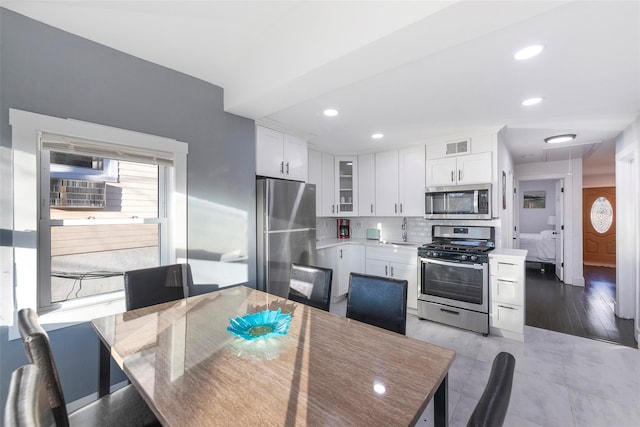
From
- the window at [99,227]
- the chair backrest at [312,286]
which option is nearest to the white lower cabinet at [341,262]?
the chair backrest at [312,286]

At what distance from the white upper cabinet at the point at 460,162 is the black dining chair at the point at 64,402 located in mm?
3637

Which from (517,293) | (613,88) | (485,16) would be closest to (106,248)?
(485,16)

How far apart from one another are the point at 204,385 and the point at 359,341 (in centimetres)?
67

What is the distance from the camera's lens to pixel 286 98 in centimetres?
229

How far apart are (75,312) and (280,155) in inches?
90.2

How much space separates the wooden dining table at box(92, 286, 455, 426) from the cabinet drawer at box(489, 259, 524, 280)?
2.24 metres

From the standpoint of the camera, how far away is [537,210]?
6977 mm

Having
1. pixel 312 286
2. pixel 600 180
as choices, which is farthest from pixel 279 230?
pixel 600 180

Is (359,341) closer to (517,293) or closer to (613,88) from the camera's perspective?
(517,293)

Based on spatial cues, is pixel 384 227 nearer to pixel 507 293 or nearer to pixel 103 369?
pixel 507 293

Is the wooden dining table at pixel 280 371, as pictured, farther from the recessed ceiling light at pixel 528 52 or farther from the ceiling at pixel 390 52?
Result: the recessed ceiling light at pixel 528 52

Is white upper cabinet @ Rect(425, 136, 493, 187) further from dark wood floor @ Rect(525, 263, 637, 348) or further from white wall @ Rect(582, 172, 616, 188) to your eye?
white wall @ Rect(582, 172, 616, 188)

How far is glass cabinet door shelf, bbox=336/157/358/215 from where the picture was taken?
459 cm

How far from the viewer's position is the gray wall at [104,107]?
1.67 m
